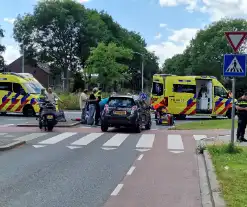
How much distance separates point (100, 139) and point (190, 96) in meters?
14.2

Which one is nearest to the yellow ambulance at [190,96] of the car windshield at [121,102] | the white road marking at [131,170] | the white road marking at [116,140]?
the car windshield at [121,102]

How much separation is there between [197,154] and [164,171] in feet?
10.1

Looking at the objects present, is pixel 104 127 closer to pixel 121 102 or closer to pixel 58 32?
pixel 121 102

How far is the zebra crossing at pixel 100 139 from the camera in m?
14.3

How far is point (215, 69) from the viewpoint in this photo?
268 ft

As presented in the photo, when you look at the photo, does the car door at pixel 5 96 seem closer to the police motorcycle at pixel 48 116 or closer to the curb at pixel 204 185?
the police motorcycle at pixel 48 116

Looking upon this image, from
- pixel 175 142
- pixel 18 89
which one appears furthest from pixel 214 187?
pixel 18 89

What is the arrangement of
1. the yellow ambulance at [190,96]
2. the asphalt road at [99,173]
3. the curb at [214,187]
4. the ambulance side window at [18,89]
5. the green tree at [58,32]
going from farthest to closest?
the green tree at [58,32]
the yellow ambulance at [190,96]
the ambulance side window at [18,89]
the asphalt road at [99,173]
the curb at [214,187]

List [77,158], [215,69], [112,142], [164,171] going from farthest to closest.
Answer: [215,69]
[112,142]
[77,158]
[164,171]

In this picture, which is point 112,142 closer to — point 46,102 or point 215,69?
point 46,102

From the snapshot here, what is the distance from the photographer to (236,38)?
40.3ft

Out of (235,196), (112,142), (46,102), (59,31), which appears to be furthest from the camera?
(59,31)

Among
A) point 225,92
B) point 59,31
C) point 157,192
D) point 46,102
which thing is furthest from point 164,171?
point 59,31

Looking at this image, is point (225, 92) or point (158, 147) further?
point (225, 92)
